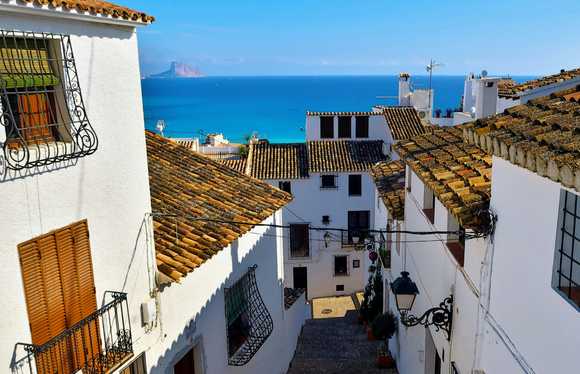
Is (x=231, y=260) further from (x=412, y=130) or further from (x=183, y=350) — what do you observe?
(x=412, y=130)

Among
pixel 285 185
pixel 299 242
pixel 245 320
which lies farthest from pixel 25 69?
pixel 299 242

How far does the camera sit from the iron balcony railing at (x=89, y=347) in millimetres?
5534

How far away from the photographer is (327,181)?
93.2 ft

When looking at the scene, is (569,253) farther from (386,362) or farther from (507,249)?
(386,362)

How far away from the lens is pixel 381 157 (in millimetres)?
28484

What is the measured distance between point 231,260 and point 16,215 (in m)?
5.98

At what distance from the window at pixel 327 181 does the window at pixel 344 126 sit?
10.00ft

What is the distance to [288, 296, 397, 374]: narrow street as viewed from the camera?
1641 cm

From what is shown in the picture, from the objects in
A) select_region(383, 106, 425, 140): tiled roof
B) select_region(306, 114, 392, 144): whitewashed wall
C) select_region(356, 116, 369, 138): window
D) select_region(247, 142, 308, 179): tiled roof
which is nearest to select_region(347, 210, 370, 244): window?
select_region(247, 142, 308, 179): tiled roof

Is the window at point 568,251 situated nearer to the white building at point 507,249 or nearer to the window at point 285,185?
the white building at point 507,249

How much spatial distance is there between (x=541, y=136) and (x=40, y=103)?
531cm

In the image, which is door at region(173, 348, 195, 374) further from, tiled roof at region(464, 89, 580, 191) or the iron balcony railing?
tiled roof at region(464, 89, 580, 191)

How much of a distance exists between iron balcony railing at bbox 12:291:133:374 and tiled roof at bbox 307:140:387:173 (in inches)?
827

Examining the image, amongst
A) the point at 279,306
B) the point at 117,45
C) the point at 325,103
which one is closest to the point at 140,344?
the point at 117,45
